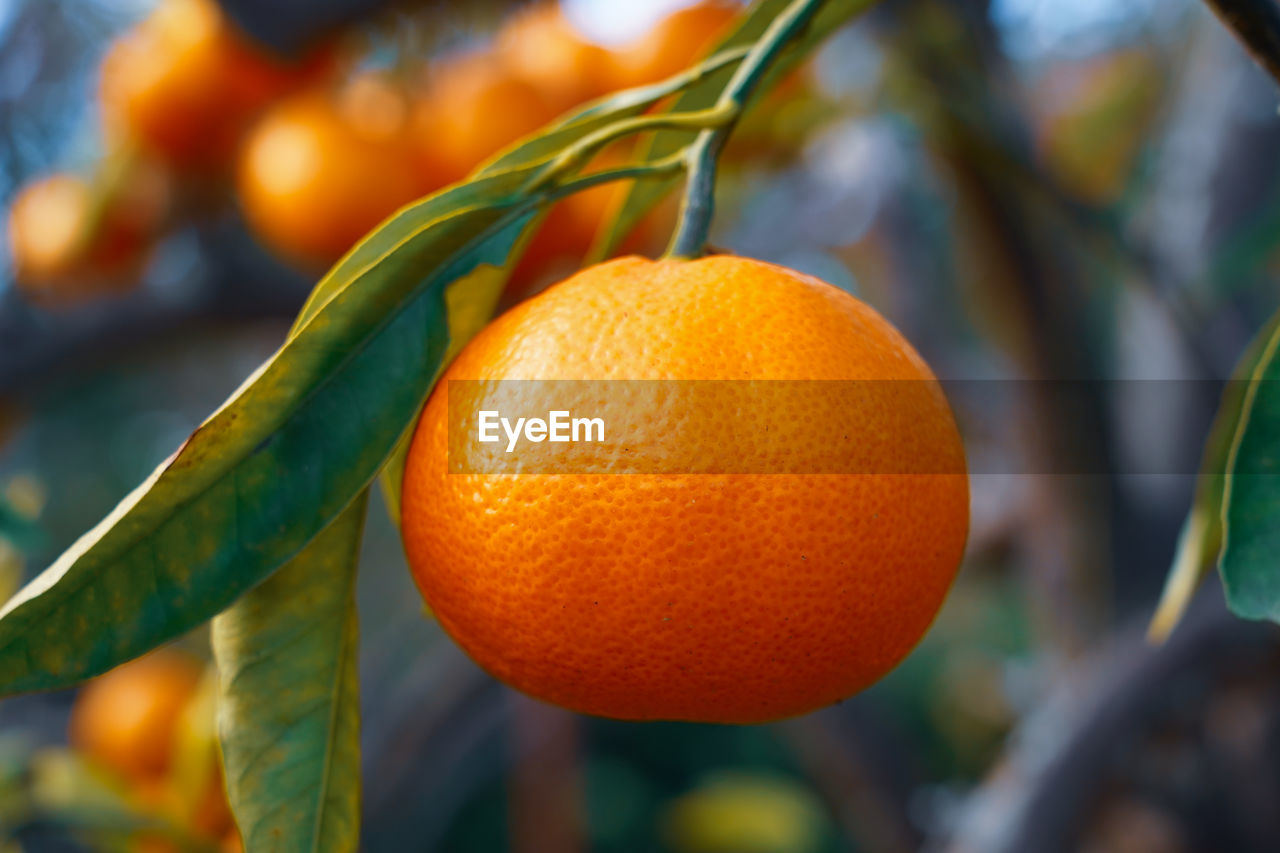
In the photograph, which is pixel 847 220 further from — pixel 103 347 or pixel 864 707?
pixel 103 347

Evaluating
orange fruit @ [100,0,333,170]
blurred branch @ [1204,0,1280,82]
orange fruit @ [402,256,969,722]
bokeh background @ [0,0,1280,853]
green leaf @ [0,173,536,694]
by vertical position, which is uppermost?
orange fruit @ [100,0,333,170]

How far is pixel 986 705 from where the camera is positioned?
3.01 m

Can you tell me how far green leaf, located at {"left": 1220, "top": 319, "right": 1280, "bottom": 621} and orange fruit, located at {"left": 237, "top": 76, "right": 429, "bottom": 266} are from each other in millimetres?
598

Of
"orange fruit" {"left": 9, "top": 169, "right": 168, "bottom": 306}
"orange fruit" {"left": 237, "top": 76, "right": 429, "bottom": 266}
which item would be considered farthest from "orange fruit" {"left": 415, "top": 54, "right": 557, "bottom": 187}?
"orange fruit" {"left": 9, "top": 169, "right": 168, "bottom": 306}

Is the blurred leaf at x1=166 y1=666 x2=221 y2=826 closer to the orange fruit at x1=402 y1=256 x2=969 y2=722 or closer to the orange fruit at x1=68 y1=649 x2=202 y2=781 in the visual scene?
the orange fruit at x1=68 y1=649 x2=202 y2=781

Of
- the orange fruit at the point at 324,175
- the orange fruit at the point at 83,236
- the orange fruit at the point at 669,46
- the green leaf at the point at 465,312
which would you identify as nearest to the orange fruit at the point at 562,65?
the orange fruit at the point at 669,46

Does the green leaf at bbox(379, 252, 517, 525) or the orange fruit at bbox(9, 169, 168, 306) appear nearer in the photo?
the green leaf at bbox(379, 252, 517, 525)

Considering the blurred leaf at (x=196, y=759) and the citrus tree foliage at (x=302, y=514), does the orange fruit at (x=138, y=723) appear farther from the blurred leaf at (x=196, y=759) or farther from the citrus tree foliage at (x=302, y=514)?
the citrus tree foliage at (x=302, y=514)

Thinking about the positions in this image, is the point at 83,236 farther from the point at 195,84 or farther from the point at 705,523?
the point at 705,523

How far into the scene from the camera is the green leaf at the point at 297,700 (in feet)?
0.93

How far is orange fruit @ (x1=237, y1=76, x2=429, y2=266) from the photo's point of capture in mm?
727

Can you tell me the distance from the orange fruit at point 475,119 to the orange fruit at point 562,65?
2 cm

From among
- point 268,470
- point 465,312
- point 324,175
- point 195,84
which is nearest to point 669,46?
point 324,175

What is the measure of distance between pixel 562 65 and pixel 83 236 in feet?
1.47
